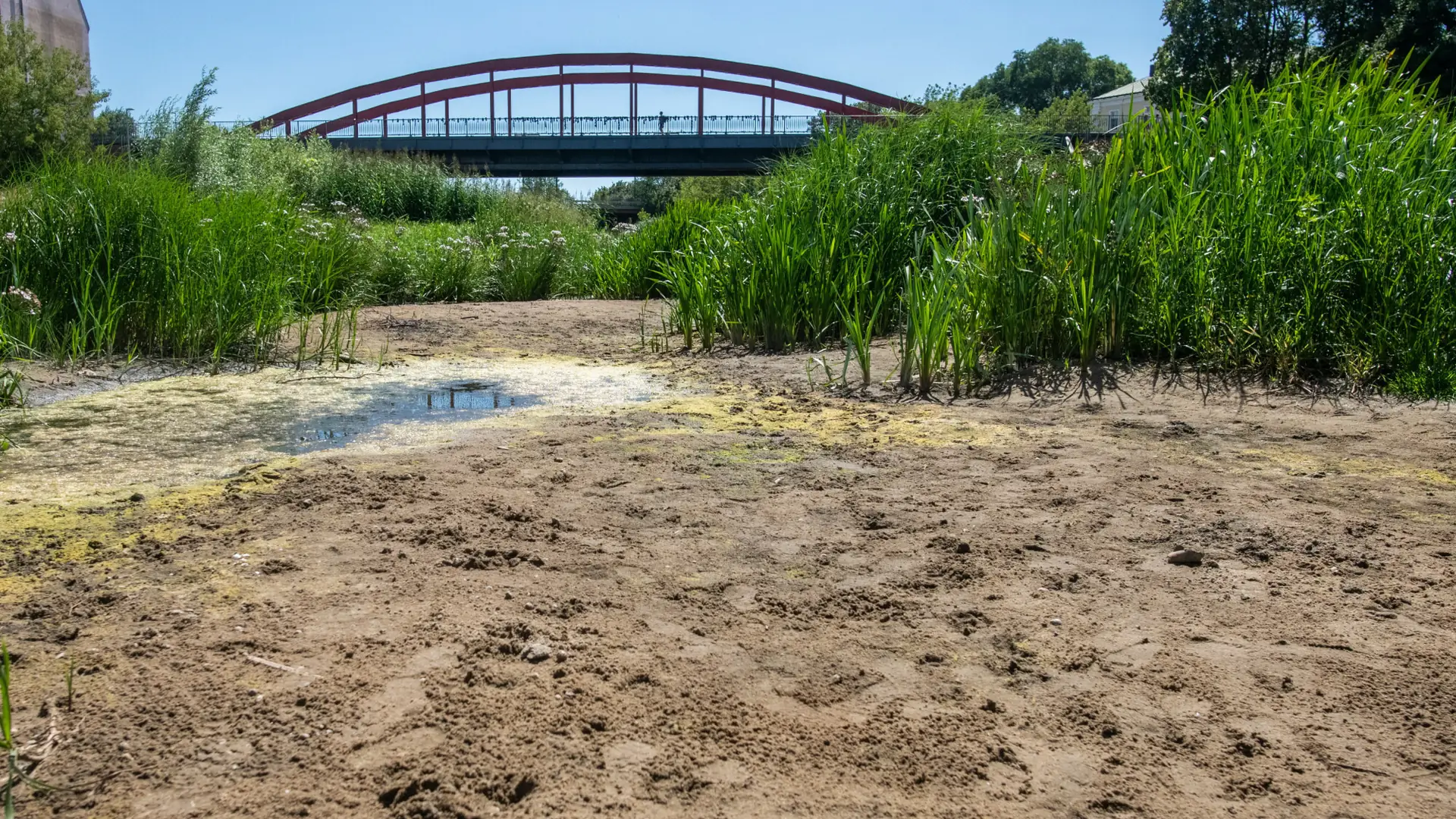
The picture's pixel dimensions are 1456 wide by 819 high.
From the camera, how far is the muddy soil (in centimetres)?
165

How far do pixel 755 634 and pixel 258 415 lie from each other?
3431mm

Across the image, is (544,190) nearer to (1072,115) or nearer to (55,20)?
(55,20)

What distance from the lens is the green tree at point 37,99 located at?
17975 millimetres

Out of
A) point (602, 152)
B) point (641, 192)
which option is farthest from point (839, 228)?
point (641, 192)

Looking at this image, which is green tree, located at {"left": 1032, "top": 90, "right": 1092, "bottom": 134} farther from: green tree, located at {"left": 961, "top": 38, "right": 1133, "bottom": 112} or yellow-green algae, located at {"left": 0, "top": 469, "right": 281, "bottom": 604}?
yellow-green algae, located at {"left": 0, "top": 469, "right": 281, "bottom": 604}

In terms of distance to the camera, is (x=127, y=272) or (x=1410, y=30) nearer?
(x=127, y=272)

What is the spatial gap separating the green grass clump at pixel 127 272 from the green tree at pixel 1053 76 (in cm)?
8931

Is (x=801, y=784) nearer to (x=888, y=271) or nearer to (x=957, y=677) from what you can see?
(x=957, y=677)

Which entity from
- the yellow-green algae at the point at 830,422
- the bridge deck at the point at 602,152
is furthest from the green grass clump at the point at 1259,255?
the bridge deck at the point at 602,152

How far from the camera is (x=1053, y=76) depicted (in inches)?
3506

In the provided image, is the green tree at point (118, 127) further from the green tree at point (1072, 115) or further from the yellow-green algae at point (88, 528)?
the green tree at point (1072, 115)

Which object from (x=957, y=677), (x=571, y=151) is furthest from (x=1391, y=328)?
(x=571, y=151)

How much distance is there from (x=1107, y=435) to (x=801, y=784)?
2.92 metres

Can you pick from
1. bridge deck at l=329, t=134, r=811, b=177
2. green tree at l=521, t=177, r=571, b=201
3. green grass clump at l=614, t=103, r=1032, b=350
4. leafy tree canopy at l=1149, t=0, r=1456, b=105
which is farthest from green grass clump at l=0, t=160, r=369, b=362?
bridge deck at l=329, t=134, r=811, b=177
